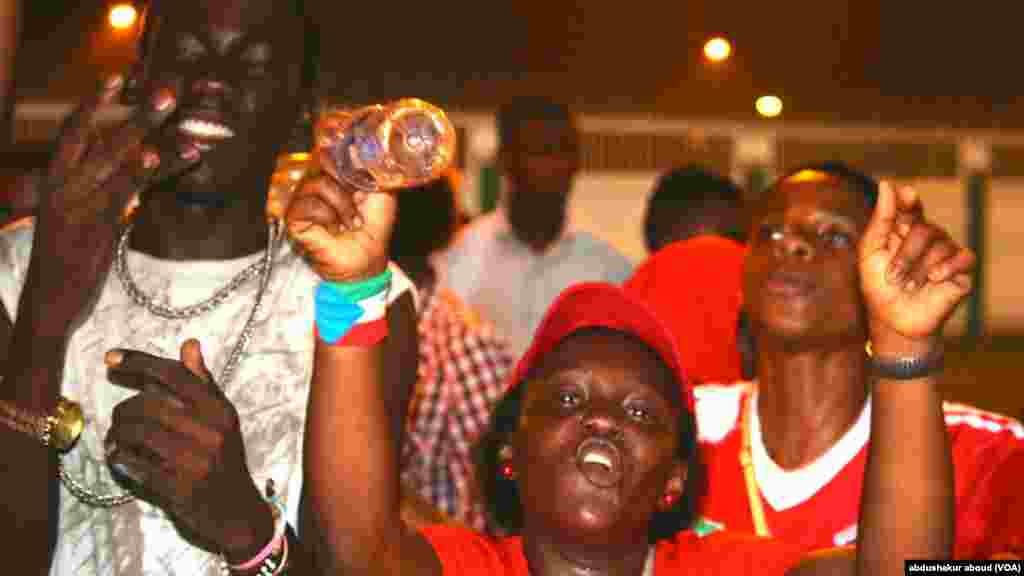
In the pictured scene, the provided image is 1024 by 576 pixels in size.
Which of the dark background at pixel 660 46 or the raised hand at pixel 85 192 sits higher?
the dark background at pixel 660 46

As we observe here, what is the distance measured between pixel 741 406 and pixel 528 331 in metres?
2.48

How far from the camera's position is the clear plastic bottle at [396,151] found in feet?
7.95

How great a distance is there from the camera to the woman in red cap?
2.45 meters

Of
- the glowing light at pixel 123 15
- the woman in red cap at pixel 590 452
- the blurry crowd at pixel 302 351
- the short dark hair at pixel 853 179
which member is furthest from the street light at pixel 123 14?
the short dark hair at pixel 853 179

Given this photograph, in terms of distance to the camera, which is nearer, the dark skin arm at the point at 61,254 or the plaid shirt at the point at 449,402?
the dark skin arm at the point at 61,254

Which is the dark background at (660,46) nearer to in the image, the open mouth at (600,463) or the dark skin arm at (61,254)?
the dark skin arm at (61,254)

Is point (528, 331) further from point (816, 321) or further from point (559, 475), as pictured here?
point (559, 475)

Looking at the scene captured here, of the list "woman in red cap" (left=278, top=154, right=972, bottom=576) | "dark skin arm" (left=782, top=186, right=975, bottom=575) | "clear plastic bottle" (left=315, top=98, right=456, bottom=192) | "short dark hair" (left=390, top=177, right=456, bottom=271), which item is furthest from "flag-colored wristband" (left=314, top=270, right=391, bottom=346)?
"short dark hair" (left=390, top=177, right=456, bottom=271)

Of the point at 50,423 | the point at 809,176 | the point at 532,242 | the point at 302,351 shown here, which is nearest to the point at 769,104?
the point at 809,176

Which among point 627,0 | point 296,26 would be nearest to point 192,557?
point 296,26

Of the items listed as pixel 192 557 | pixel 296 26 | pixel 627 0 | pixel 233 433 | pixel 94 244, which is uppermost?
pixel 627 0

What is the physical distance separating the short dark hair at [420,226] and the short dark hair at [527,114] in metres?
1.01

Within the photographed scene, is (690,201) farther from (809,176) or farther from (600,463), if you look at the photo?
(600,463)

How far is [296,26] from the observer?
9.54ft
